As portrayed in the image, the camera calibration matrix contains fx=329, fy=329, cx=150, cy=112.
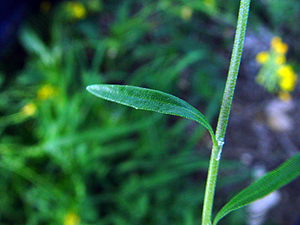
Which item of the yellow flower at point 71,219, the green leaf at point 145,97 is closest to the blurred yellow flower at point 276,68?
the yellow flower at point 71,219

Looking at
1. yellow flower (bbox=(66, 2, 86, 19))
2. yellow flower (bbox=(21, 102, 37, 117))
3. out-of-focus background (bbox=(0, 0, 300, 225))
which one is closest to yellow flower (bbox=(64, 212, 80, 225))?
out-of-focus background (bbox=(0, 0, 300, 225))

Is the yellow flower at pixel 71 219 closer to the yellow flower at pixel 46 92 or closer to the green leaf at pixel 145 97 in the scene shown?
the yellow flower at pixel 46 92

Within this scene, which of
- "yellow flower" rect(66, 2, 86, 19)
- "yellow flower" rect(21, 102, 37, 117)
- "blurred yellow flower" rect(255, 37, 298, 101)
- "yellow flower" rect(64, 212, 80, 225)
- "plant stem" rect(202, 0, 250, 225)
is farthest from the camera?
"yellow flower" rect(66, 2, 86, 19)

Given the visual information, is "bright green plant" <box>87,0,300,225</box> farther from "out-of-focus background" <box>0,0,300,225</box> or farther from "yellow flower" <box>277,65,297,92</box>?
"yellow flower" <box>277,65,297,92</box>

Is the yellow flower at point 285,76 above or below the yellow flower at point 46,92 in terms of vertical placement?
above

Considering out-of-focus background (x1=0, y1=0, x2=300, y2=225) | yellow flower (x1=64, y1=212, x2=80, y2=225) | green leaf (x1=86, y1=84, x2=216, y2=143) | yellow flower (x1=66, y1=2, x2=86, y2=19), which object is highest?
green leaf (x1=86, y1=84, x2=216, y2=143)

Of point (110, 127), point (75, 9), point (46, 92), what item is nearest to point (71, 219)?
point (110, 127)

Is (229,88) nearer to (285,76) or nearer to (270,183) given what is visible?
(270,183)

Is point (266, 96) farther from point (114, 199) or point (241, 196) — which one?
point (241, 196)
